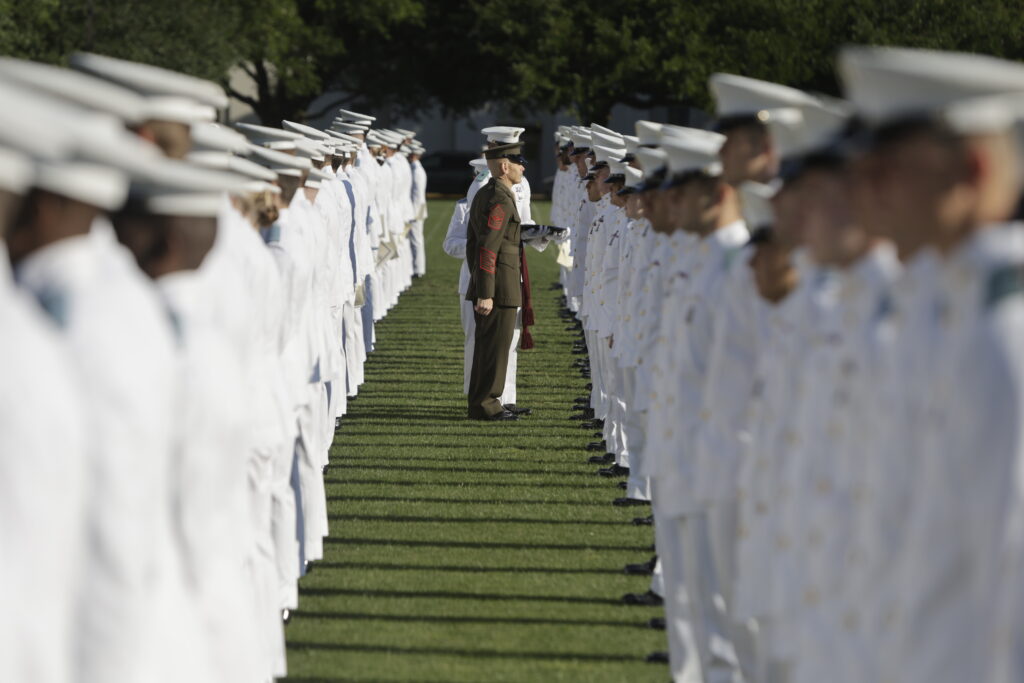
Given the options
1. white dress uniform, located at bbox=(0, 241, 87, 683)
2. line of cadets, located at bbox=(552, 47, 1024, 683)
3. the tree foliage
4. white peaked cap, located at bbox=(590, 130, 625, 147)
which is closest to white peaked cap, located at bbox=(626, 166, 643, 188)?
white peaked cap, located at bbox=(590, 130, 625, 147)

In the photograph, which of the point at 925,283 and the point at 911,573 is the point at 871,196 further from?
the point at 911,573

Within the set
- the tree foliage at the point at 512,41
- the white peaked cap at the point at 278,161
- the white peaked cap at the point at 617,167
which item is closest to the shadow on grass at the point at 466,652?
the white peaked cap at the point at 278,161

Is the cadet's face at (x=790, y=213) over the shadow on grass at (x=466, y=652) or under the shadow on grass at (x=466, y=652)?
over

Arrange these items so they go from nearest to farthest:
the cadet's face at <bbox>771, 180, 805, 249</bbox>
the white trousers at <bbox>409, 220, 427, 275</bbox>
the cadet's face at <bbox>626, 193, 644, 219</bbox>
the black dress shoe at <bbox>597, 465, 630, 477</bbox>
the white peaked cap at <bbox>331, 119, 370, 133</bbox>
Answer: the cadet's face at <bbox>771, 180, 805, 249</bbox> < the cadet's face at <bbox>626, 193, 644, 219</bbox> < the black dress shoe at <bbox>597, 465, 630, 477</bbox> < the white peaked cap at <bbox>331, 119, 370, 133</bbox> < the white trousers at <bbox>409, 220, 427, 275</bbox>

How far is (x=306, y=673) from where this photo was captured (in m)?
7.65

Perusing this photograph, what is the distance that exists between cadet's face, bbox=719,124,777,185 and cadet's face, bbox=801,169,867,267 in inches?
65.6

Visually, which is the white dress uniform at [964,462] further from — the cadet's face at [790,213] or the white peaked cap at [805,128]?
the white peaked cap at [805,128]

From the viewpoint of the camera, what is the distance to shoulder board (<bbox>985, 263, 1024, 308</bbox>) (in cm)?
353

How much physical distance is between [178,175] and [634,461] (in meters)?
6.42

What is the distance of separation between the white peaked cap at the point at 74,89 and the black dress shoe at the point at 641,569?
4651 millimetres

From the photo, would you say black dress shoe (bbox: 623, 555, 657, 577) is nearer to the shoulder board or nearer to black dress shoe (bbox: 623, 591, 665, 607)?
black dress shoe (bbox: 623, 591, 665, 607)

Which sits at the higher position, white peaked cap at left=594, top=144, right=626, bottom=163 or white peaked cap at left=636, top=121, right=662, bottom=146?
white peaked cap at left=594, top=144, right=626, bottom=163

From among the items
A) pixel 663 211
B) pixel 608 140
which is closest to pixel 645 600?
pixel 663 211

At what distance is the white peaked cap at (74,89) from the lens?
5406mm
